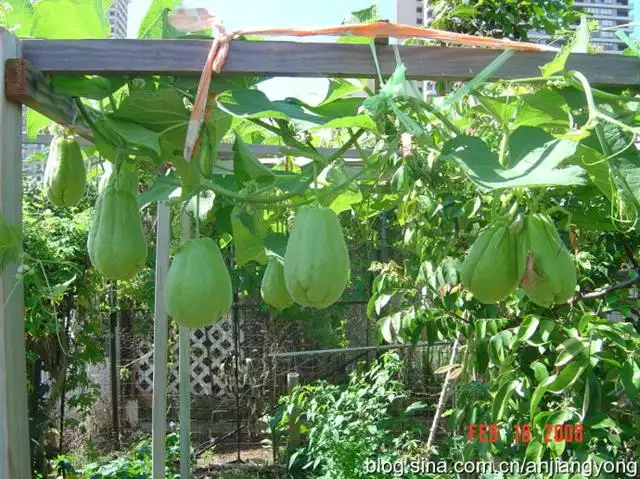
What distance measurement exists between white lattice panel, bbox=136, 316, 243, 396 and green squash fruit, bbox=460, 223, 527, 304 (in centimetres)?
453

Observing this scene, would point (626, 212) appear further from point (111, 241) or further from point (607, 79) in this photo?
point (111, 241)

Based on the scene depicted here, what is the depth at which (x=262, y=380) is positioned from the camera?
5.02m

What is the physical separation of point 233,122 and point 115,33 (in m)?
0.27

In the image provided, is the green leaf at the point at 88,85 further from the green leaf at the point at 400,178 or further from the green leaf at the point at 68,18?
the green leaf at the point at 400,178

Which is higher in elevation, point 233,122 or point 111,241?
point 233,122

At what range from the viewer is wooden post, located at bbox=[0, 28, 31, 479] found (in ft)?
3.00

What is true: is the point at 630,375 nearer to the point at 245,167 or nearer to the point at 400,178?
the point at 400,178

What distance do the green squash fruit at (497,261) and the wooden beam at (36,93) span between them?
0.64 m

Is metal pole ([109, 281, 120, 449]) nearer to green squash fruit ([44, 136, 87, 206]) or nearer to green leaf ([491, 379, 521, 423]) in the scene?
green leaf ([491, 379, 521, 423])

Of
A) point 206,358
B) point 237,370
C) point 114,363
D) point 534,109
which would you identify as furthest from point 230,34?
point 206,358

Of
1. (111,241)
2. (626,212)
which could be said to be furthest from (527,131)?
(111,241)

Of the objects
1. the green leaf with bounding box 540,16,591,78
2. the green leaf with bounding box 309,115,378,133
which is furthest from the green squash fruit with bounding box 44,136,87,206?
the green leaf with bounding box 540,16,591,78

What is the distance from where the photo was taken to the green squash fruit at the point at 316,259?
0.79 m

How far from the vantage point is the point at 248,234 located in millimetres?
1243
